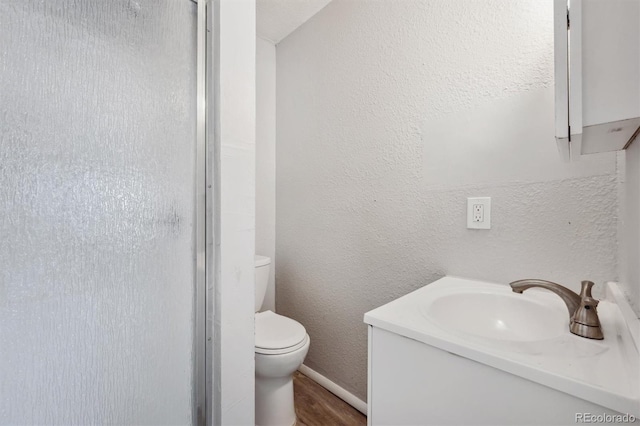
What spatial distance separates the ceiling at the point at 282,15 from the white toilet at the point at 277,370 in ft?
6.41

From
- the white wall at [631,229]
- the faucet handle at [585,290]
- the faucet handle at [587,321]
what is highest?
the white wall at [631,229]

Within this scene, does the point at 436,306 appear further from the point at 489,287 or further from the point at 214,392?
the point at 214,392

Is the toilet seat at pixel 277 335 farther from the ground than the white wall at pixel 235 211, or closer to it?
closer to it

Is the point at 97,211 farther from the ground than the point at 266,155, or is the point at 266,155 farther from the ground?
the point at 266,155

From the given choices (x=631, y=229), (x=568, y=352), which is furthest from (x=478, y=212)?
(x=568, y=352)

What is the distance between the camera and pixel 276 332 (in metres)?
1.52

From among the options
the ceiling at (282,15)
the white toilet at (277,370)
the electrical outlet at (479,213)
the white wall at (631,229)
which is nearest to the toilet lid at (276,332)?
the white toilet at (277,370)

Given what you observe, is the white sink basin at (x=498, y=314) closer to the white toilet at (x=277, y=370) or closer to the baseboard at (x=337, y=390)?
the white toilet at (x=277, y=370)

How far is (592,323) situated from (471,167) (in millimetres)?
701

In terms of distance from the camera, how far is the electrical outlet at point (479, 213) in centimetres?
116

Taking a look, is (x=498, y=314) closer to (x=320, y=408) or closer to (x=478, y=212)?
(x=478, y=212)

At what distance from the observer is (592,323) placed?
70cm

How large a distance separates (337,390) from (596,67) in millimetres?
1793

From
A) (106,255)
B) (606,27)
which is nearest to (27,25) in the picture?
(106,255)
